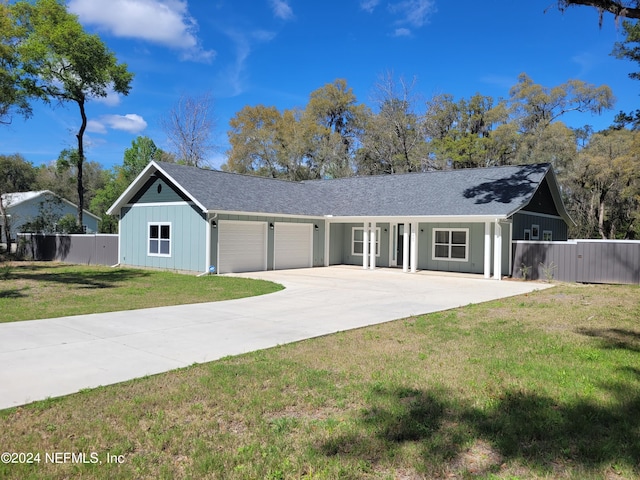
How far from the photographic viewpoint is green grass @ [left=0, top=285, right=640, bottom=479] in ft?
10.8

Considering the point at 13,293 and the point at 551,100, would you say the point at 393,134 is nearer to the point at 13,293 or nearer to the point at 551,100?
the point at 551,100

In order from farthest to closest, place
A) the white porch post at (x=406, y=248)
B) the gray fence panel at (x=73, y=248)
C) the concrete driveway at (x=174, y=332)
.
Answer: the gray fence panel at (x=73, y=248) < the white porch post at (x=406, y=248) < the concrete driveway at (x=174, y=332)

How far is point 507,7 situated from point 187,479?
2099cm

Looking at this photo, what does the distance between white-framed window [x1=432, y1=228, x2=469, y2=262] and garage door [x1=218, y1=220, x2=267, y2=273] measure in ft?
25.0

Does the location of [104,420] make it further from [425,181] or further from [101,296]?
[425,181]

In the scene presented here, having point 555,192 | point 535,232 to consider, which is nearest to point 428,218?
point 535,232

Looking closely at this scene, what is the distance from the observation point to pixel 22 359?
572 centimetres

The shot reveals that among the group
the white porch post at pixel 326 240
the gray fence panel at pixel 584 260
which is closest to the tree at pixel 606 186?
the gray fence panel at pixel 584 260

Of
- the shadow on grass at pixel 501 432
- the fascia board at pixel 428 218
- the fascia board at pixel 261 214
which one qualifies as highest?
the fascia board at pixel 261 214

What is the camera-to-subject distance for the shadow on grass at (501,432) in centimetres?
341

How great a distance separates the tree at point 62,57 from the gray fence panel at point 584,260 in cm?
2588

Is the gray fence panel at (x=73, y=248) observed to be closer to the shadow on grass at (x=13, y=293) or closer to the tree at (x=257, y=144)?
the shadow on grass at (x=13, y=293)

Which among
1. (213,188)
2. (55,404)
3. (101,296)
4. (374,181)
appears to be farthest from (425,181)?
(55,404)

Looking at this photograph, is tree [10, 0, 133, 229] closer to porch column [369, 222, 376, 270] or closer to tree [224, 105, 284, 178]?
tree [224, 105, 284, 178]
